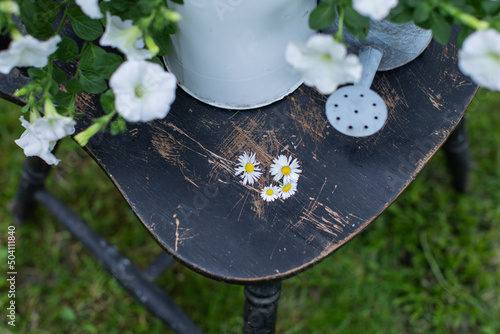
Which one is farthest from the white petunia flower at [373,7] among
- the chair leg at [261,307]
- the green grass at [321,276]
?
the green grass at [321,276]

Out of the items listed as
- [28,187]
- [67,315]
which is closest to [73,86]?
[28,187]

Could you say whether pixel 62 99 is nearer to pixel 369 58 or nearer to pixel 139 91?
pixel 139 91

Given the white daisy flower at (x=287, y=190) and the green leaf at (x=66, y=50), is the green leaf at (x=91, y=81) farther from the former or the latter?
the white daisy flower at (x=287, y=190)

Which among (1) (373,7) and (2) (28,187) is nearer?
(1) (373,7)

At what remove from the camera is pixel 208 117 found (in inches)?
25.0

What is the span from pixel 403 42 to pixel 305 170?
207mm

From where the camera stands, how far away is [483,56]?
0.39 m

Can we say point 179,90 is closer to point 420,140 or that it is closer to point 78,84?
point 78,84

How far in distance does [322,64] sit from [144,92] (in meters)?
0.16

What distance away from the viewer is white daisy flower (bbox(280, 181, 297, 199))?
0.61 metres

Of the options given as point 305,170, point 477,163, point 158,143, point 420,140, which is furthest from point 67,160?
point 477,163

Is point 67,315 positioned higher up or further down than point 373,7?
further down

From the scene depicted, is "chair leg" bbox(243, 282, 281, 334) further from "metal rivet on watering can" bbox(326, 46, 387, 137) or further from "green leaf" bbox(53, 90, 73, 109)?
"green leaf" bbox(53, 90, 73, 109)

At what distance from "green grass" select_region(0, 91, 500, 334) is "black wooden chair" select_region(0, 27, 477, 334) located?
0.61 meters
